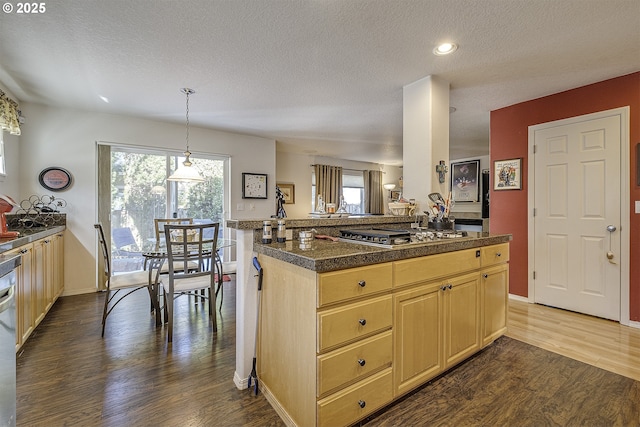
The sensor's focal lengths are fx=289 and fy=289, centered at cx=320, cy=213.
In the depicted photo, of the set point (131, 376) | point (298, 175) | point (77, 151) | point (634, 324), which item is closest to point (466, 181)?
point (298, 175)

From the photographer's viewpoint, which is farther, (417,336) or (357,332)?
(417,336)

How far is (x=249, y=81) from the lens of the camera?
2844 millimetres

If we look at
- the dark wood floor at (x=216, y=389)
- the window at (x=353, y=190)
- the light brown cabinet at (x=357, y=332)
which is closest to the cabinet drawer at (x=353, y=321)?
the light brown cabinet at (x=357, y=332)

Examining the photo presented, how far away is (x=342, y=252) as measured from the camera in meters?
1.39

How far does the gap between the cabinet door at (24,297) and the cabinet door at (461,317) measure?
9.58ft

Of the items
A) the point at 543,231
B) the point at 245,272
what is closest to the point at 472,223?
the point at 543,231

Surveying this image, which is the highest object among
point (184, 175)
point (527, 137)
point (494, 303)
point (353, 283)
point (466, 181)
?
point (527, 137)

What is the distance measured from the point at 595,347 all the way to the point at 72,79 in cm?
513

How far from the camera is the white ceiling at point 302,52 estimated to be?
181 cm

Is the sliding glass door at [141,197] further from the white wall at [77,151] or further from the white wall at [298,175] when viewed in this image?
the white wall at [298,175]

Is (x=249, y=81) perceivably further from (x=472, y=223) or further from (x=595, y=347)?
(x=472, y=223)

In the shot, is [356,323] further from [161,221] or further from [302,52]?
[161,221]

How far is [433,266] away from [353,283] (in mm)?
614

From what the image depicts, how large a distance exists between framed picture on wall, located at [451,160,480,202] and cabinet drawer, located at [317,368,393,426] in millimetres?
6263
